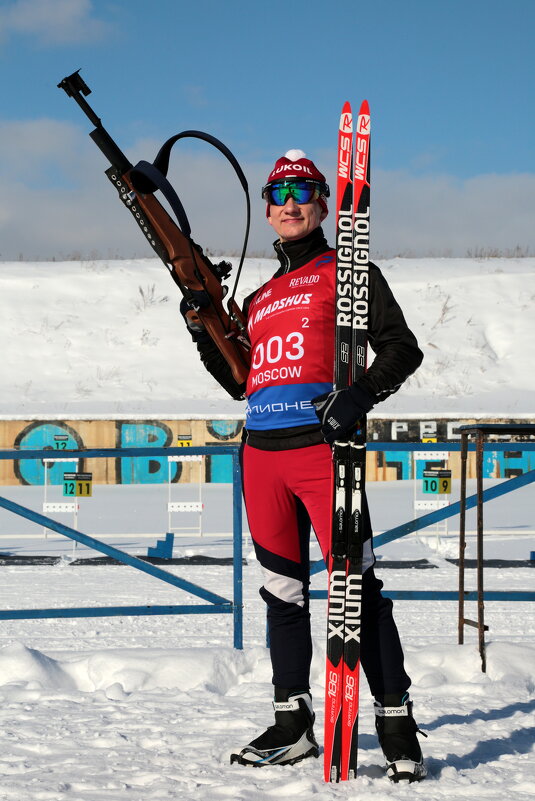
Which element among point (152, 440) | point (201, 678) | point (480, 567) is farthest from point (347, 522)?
point (152, 440)

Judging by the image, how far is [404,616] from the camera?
772 centimetres

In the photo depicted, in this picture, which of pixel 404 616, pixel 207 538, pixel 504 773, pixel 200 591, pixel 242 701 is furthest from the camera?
pixel 207 538

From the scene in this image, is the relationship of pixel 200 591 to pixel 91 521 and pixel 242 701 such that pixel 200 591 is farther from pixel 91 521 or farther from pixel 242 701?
pixel 91 521

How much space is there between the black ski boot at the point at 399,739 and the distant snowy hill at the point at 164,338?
24.7m

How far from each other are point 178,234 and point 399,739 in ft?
6.88

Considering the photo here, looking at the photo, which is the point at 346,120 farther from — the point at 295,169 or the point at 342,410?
the point at 342,410

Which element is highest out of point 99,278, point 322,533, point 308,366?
point 99,278

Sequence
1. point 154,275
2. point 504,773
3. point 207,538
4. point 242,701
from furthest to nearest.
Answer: point 154,275 → point 207,538 → point 242,701 → point 504,773

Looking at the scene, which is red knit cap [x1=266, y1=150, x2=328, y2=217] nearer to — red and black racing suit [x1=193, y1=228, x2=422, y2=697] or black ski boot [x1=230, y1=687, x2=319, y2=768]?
red and black racing suit [x1=193, y1=228, x2=422, y2=697]

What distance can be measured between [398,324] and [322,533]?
77 cm

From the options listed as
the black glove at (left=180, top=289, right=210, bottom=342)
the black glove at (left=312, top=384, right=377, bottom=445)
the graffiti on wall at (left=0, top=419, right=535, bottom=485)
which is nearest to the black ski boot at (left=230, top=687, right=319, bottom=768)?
the black glove at (left=312, top=384, right=377, bottom=445)

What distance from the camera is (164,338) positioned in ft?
122

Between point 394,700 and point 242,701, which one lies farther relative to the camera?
point 242,701

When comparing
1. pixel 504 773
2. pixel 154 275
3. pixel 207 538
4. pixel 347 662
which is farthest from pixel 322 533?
pixel 154 275
